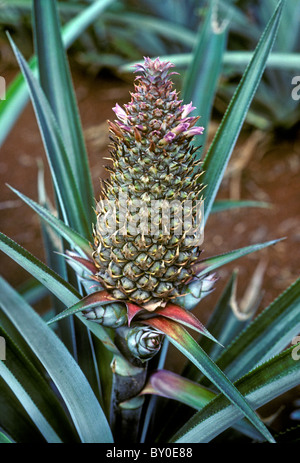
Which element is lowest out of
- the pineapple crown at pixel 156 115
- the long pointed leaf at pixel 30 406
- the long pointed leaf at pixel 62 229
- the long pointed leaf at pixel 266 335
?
the long pointed leaf at pixel 30 406

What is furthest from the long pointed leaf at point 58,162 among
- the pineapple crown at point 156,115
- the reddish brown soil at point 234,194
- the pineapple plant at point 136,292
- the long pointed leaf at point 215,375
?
the reddish brown soil at point 234,194

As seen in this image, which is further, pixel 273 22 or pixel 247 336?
pixel 247 336

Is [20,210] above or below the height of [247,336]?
above

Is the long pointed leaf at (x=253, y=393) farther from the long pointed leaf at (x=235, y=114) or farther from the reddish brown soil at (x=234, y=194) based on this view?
the reddish brown soil at (x=234, y=194)

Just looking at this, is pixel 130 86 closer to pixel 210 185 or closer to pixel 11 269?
pixel 11 269

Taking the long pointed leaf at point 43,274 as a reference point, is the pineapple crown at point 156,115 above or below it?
above

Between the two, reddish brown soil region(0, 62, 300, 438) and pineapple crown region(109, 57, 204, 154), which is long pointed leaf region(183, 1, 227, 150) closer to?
pineapple crown region(109, 57, 204, 154)
